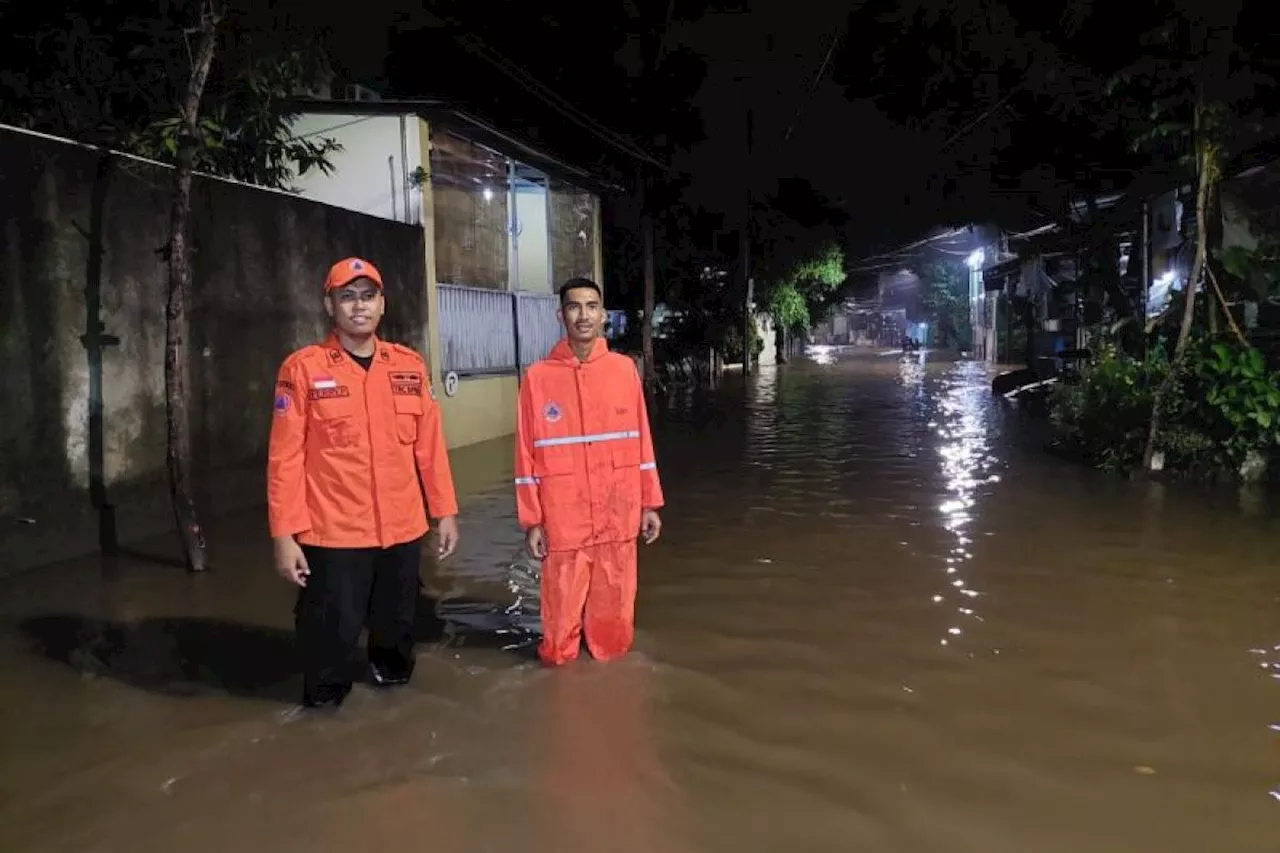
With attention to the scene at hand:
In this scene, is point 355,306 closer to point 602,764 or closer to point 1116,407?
point 602,764

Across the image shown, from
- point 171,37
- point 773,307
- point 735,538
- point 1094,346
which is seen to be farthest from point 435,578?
point 773,307

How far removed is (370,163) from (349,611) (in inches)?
371

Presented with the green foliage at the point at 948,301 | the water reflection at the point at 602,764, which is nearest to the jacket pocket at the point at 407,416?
the water reflection at the point at 602,764

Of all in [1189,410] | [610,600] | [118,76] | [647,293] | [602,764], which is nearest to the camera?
[602,764]

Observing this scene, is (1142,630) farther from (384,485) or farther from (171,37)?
(171,37)

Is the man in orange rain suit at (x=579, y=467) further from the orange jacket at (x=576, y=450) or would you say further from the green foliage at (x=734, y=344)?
the green foliage at (x=734, y=344)

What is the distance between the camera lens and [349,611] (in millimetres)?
4227

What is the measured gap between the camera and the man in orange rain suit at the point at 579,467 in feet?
14.9

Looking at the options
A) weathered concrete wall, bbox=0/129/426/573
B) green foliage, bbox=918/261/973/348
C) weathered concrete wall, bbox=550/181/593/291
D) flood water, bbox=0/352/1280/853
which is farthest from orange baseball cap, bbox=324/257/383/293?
green foliage, bbox=918/261/973/348

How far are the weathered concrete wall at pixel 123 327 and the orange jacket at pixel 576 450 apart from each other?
11.9 feet

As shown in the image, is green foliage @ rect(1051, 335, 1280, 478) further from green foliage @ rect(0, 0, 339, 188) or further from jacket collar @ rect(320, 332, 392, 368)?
green foliage @ rect(0, 0, 339, 188)

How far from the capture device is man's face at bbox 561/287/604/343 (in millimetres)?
4520

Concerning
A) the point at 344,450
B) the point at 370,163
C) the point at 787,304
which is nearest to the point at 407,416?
the point at 344,450

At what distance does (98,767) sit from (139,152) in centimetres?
502
